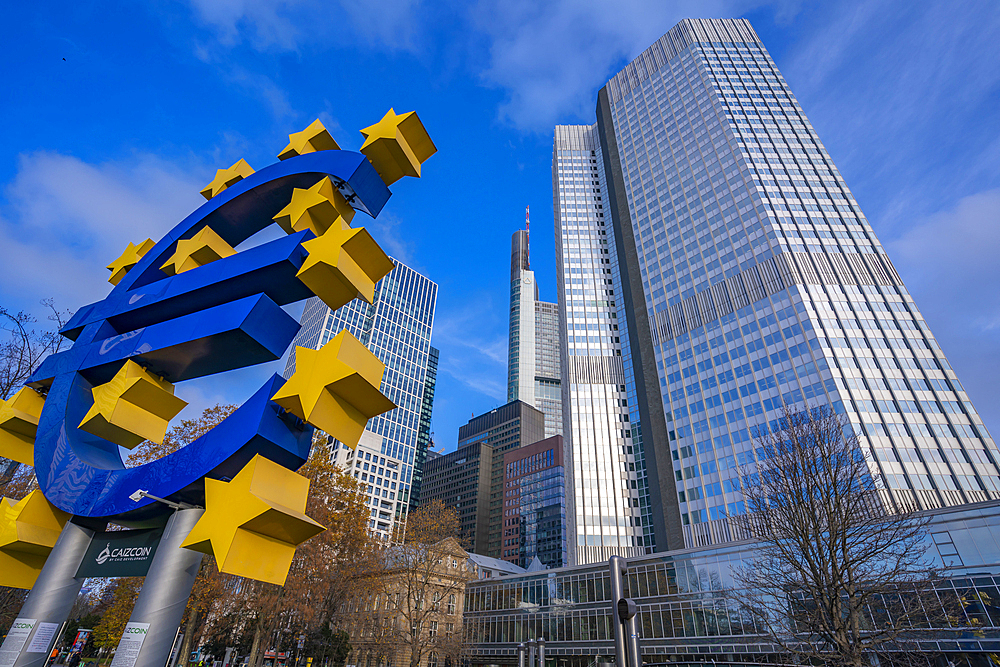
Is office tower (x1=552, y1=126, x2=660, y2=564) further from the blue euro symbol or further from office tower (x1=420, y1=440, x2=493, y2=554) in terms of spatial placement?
the blue euro symbol

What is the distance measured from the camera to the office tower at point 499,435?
5177 inches

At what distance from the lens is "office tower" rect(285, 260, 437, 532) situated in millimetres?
107250

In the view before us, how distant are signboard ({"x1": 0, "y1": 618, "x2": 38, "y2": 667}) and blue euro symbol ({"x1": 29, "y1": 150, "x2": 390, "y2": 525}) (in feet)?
5.60

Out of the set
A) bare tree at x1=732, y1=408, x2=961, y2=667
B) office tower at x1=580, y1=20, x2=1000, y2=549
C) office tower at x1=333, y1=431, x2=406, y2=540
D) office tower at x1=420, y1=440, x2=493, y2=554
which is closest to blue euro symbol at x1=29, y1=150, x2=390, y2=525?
bare tree at x1=732, y1=408, x2=961, y2=667

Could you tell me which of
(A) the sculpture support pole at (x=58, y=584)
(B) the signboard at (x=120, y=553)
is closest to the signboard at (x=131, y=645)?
(B) the signboard at (x=120, y=553)

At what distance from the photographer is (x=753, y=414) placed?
54844 mm

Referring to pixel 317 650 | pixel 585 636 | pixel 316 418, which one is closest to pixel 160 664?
pixel 316 418

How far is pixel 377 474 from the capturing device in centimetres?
10206

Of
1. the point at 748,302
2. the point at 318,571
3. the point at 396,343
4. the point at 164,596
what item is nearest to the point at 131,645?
the point at 164,596

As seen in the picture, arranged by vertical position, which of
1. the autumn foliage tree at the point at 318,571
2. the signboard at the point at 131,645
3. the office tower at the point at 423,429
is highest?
the office tower at the point at 423,429

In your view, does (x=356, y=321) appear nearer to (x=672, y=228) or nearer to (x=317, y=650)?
(x=672, y=228)

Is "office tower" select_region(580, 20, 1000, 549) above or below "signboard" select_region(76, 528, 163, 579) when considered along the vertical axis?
above

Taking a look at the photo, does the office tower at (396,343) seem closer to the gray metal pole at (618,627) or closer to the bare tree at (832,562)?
the bare tree at (832,562)

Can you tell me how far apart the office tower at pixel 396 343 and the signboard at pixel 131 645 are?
9865cm
